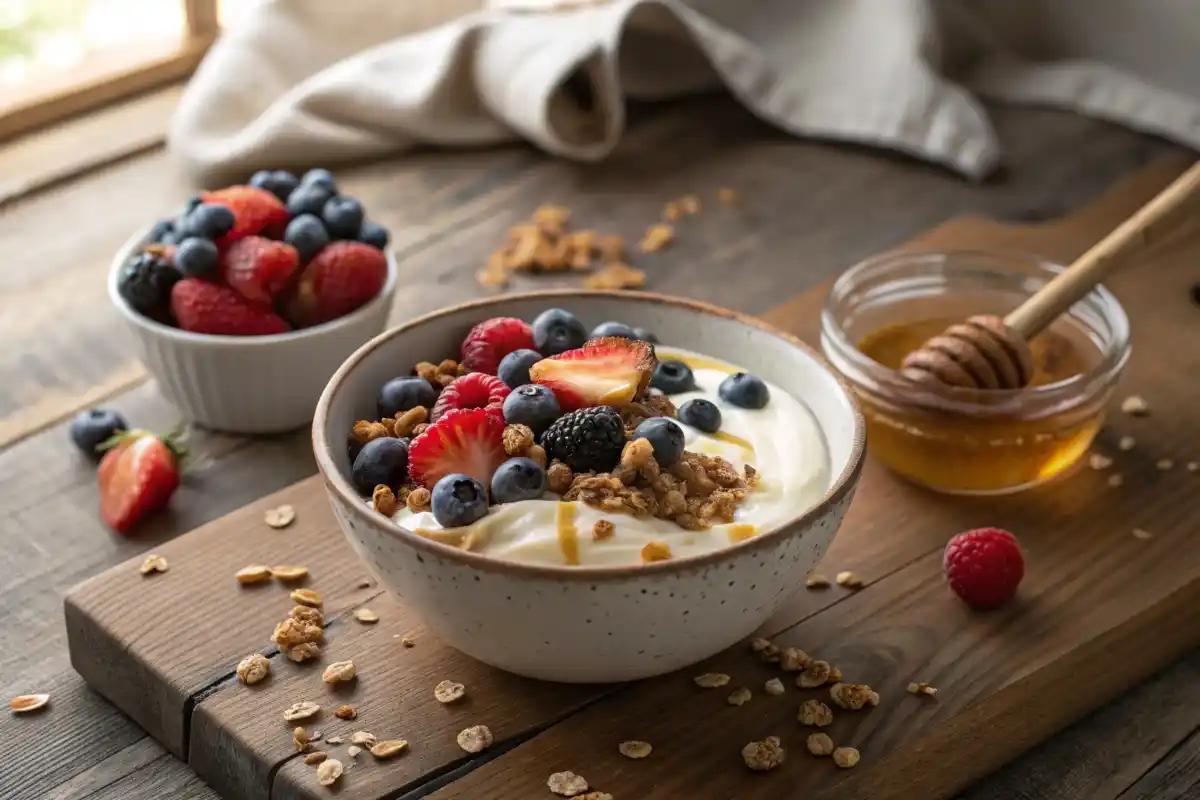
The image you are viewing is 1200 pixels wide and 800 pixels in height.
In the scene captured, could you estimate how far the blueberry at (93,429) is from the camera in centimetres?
172

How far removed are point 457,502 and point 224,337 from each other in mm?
592

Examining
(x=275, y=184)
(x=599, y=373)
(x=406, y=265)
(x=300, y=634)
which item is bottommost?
(x=406, y=265)

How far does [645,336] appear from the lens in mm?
1494

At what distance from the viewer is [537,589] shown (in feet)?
3.80

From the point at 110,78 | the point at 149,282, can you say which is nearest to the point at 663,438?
the point at 149,282

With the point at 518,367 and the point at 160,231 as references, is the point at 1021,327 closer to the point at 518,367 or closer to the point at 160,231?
the point at 518,367

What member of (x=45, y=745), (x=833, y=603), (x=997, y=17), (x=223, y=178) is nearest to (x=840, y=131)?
(x=997, y=17)

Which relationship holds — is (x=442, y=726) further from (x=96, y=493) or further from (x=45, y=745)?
(x=96, y=493)

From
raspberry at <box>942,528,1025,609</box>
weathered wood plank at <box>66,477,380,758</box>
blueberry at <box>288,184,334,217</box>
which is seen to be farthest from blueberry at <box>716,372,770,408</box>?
blueberry at <box>288,184,334,217</box>

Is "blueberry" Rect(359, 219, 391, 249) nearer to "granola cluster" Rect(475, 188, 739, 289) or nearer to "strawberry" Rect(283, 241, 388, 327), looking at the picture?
"strawberry" Rect(283, 241, 388, 327)

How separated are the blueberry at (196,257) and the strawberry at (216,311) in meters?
0.01

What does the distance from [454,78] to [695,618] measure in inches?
55.5

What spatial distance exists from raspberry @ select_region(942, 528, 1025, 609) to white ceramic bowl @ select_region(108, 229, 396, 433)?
734 mm

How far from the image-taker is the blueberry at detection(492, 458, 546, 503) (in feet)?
4.08
